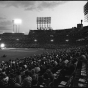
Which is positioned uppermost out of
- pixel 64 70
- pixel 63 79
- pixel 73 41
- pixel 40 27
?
pixel 40 27

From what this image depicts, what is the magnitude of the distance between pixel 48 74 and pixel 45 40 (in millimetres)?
51739

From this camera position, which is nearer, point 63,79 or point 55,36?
point 63,79

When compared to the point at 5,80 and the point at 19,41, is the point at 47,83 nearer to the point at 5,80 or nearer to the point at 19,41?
the point at 5,80

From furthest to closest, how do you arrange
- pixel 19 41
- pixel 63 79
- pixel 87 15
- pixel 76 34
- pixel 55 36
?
pixel 19 41
pixel 55 36
pixel 76 34
pixel 87 15
pixel 63 79

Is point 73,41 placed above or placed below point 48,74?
above

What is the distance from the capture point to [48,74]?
5590 mm

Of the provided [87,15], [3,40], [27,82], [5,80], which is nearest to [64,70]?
[27,82]

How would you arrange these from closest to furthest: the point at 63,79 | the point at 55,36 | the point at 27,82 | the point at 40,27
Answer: the point at 27,82
the point at 63,79
the point at 55,36
the point at 40,27

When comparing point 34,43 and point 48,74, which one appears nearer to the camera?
point 48,74

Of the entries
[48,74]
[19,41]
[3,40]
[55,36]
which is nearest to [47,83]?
[48,74]

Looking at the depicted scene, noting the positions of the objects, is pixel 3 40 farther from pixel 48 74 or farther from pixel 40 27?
pixel 48 74

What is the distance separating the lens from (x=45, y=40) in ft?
188

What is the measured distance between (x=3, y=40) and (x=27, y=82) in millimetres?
62777

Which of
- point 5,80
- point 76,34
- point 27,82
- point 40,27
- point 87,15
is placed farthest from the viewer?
point 40,27
